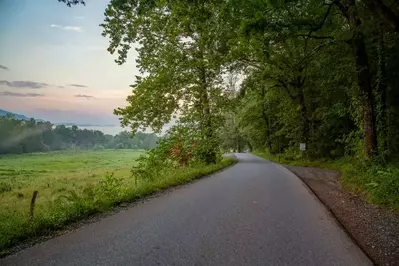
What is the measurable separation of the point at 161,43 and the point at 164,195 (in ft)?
46.4

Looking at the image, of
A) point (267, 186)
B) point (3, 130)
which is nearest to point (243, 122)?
point (267, 186)

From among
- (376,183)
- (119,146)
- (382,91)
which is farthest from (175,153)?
(119,146)

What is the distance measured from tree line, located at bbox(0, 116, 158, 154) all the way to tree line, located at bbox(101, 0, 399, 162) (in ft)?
19.5

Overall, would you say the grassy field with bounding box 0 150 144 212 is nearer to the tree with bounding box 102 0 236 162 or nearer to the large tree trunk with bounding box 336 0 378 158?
the tree with bounding box 102 0 236 162

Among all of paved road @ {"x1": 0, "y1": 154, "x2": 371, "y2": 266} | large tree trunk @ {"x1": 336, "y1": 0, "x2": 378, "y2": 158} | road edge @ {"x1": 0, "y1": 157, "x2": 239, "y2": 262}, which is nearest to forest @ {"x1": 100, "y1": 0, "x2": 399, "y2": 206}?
large tree trunk @ {"x1": 336, "y1": 0, "x2": 378, "y2": 158}

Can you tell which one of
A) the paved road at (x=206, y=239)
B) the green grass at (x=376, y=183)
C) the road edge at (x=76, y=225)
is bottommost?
the road edge at (x=76, y=225)

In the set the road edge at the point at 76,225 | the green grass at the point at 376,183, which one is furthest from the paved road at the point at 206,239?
the green grass at the point at 376,183

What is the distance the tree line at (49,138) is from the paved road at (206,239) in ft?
32.7

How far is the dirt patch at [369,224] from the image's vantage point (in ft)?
A: 15.7

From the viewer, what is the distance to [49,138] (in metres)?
124

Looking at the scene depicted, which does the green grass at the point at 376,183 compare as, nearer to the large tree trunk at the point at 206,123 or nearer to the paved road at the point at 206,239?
the paved road at the point at 206,239

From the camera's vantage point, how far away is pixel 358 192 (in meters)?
10.2

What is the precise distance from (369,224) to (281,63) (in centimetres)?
1723

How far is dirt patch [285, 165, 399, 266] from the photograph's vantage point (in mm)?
4781
